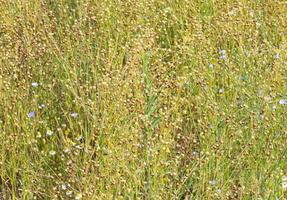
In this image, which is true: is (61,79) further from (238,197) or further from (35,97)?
(238,197)

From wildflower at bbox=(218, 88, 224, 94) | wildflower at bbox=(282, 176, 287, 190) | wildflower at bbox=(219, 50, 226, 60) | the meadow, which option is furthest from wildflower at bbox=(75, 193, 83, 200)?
wildflower at bbox=(219, 50, 226, 60)

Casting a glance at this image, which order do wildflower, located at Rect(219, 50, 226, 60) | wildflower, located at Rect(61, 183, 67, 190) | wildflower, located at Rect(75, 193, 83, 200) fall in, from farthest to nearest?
wildflower, located at Rect(219, 50, 226, 60)
wildflower, located at Rect(61, 183, 67, 190)
wildflower, located at Rect(75, 193, 83, 200)

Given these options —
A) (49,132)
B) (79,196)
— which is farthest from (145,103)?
(79,196)

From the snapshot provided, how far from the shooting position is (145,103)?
318 cm

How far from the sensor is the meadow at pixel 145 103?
2643 millimetres

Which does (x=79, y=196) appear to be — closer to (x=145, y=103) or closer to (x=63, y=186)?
(x=63, y=186)

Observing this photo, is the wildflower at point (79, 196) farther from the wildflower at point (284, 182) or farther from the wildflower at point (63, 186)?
the wildflower at point (284, 182)

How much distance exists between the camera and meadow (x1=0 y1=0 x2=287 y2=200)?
8.67 feet

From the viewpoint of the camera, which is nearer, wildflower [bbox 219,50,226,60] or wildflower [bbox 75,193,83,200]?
wildflower [bbox 75,193,83,200]

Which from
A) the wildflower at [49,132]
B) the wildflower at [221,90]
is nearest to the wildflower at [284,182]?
the wildflower at [221,90]

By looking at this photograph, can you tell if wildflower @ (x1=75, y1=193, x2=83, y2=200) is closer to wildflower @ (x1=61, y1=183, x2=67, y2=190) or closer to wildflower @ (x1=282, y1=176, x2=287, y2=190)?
wildflower @ (x1=61, y1=183, x2=67, y2=190)

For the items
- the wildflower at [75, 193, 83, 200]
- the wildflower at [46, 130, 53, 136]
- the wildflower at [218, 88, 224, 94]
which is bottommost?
the wildflower at [46, 130, 53, 136]

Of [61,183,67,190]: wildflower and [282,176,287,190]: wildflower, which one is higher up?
[282,176,287,190]: wildflower

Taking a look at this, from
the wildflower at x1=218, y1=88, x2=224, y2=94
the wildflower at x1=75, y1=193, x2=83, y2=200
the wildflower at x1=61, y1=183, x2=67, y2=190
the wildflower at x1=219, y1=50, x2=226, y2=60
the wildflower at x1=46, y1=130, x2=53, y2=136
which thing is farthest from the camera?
the wildflower at x1=219, y1=50, x2=226, y2=60
